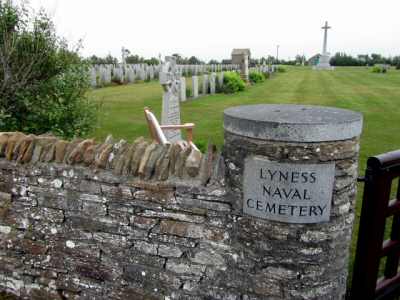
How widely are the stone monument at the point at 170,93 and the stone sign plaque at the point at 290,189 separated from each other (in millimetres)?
5798

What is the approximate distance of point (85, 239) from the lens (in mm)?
3434

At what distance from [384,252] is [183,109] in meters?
10.9

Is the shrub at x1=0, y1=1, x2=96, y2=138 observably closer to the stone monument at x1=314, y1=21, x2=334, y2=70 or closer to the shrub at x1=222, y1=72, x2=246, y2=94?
the shrub at x1=222, y1=72, x2=246, y2=94

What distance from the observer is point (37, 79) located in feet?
19.6

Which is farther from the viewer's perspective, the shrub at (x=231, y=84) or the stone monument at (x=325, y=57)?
the stone monument at (x=325, y=57)

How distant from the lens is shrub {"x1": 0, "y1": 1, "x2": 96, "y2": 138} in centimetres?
551

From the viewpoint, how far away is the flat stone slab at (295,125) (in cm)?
253

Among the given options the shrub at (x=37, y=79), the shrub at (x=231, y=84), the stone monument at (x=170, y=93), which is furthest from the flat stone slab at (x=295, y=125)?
the shrub at (x=231, y=84)

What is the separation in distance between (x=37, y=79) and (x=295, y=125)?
16.0 ft

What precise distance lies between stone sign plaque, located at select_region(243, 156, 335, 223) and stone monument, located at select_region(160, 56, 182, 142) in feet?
19.0

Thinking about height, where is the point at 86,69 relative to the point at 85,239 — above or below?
above

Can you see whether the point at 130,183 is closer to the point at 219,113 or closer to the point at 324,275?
the point at 324,275

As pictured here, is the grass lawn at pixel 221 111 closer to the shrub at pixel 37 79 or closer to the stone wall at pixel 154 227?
the shrub at pixel 37 79

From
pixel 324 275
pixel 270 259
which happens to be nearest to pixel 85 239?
pixel 270 259
